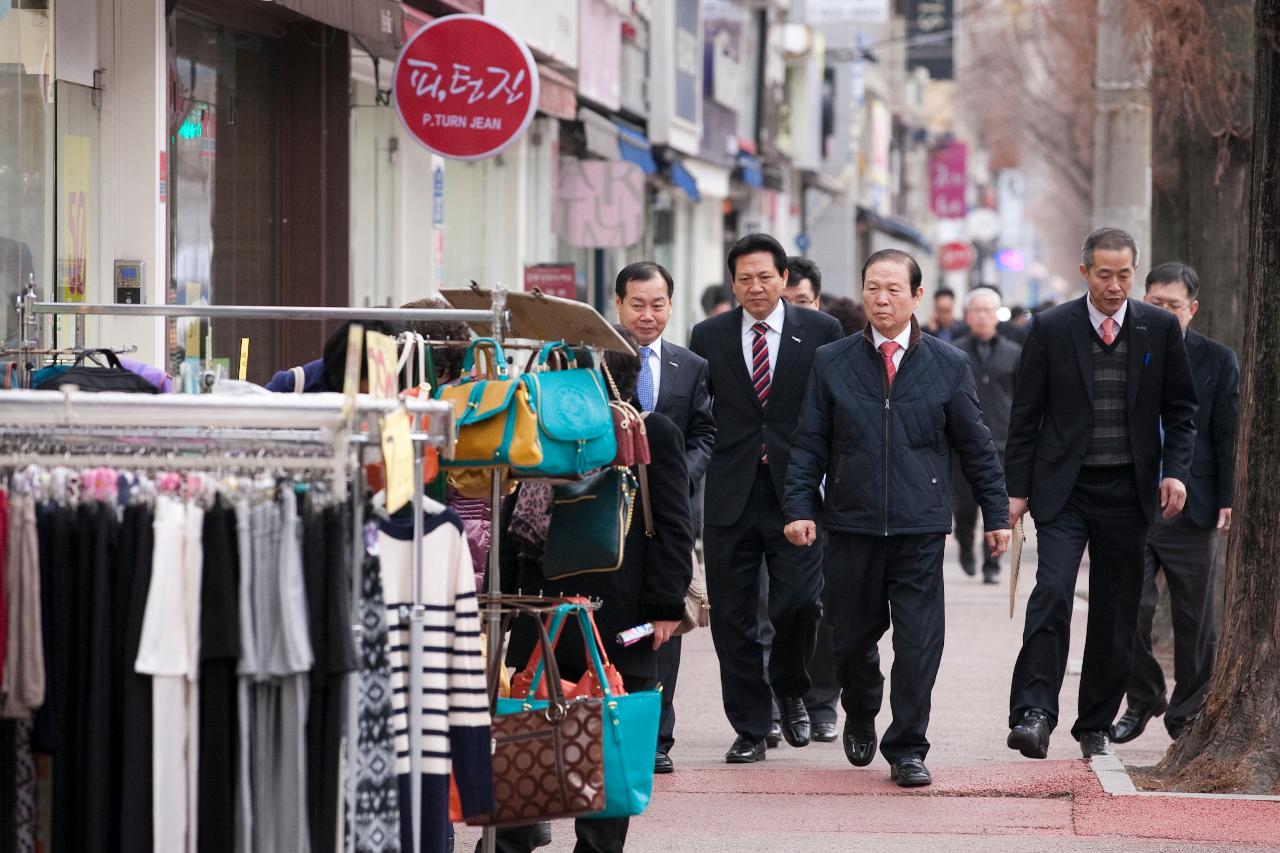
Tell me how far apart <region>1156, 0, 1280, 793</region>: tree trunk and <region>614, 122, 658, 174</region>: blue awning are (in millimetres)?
13902

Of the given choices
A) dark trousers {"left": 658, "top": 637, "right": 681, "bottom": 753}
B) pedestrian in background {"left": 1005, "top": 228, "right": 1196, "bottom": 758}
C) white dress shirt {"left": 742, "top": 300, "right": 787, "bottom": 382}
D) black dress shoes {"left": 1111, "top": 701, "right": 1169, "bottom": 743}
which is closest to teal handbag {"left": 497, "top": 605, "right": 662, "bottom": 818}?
dark trousers {"left": 658, "top": 637, "right": 681, "bottom": 753}

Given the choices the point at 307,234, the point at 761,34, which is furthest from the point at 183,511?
the point at 761,34

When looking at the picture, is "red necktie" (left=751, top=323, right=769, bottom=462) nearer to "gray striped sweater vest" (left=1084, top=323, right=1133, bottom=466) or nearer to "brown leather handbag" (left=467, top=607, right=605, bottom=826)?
"gray striped sweater vest" (left=1084, top=323, right=1133, bottom=466)

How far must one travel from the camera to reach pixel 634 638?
668 centimetres

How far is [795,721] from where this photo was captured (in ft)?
29.0

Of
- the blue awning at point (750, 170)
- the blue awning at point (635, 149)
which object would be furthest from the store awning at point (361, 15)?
the blue awning at point (750, 170)

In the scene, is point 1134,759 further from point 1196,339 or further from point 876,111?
point 876,111

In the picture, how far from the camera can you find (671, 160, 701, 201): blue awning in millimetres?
26016

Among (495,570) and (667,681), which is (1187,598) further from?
(495,570)

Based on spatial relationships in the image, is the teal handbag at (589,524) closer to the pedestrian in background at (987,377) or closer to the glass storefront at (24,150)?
the glass storefront at (24,150)

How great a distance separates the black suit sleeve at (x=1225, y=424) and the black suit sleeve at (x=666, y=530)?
307cm

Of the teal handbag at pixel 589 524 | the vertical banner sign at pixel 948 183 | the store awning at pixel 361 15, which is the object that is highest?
the vertical banner sign at pixel 948 183

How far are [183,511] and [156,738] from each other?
52cm

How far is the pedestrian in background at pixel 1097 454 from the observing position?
26.9 ft
